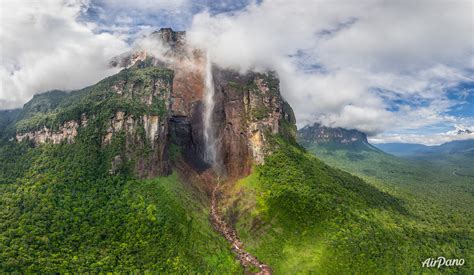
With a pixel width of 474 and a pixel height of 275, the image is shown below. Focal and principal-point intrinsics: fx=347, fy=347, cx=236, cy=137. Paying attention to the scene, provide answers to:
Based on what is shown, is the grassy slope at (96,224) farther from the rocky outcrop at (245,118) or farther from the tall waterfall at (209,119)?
the tall waterfall at (209,119)

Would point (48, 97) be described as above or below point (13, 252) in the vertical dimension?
above

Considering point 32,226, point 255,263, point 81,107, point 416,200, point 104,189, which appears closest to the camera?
point 32,226

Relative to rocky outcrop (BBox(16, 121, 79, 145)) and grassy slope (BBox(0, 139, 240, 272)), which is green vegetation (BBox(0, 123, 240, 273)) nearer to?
grassy slope (BBox(0, 139, 240, 272))

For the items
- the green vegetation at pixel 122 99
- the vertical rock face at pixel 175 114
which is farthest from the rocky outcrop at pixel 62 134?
the green vegetation at pixel 122 99

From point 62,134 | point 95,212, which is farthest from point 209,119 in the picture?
point 95,212

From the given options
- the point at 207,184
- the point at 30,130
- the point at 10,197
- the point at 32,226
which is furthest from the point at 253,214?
the point at 30,130

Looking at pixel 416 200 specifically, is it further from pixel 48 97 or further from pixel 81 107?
pixel 48 97

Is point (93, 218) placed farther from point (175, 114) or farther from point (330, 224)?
point (330, 224)
